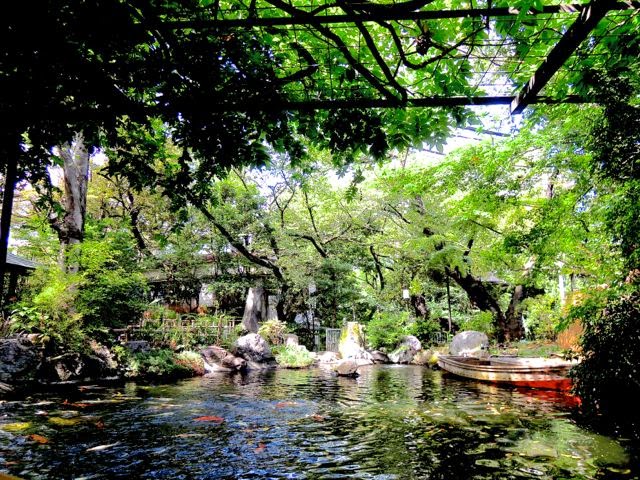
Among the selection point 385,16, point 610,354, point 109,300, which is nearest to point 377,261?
point 109,300

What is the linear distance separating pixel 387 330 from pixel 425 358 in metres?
3.77

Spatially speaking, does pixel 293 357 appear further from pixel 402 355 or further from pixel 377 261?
pixel 377 261

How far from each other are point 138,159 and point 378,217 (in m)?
18.6

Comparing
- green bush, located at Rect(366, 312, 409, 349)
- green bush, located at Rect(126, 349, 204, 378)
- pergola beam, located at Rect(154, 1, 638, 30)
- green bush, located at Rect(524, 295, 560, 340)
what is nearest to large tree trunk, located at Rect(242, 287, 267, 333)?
green bush, located at Rect(366, 312, 409, 349)

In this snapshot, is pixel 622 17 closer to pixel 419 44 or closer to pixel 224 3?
pixel 419 44

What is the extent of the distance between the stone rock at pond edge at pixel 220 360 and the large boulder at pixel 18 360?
6615 millimetres

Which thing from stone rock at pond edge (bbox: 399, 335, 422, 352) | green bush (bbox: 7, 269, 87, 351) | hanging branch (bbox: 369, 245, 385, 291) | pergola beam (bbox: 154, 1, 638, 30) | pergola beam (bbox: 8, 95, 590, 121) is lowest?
stone rock at pond edge (bbox: 399, 335, 422, 352)

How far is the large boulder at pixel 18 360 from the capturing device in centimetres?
1051

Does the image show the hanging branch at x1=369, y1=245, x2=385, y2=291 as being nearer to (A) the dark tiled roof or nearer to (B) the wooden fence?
(B) the wooden fence

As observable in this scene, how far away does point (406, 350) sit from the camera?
2186 cm

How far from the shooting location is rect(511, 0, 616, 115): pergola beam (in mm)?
2346

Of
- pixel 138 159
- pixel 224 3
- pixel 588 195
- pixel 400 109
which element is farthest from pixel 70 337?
pixel 588 195

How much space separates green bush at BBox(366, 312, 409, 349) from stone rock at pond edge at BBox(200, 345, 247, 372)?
8.91 metres

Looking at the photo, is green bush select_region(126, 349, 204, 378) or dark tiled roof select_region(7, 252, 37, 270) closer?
green bush select_region(126, 349, 204, 378)
